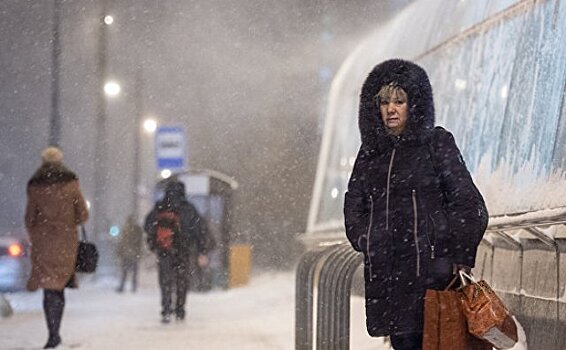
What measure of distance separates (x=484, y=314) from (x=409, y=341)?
367 millimetres

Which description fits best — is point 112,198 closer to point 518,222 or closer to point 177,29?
point 177,29

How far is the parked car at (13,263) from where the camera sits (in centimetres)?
1762

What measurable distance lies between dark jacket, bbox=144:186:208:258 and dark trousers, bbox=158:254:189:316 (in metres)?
0.13

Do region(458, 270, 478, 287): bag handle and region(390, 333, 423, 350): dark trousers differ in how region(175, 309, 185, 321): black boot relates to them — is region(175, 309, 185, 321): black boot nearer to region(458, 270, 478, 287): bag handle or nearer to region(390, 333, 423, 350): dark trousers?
region(390, 333, 423, 350): dark trousers

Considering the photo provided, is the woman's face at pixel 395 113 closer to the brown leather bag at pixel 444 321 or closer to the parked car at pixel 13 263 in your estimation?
the brown leather bag at pixel 444 321

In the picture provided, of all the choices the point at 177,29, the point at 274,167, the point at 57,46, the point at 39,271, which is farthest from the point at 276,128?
the point at 39,271

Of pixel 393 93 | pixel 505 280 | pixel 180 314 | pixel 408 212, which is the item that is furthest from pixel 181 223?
pixel 408 212

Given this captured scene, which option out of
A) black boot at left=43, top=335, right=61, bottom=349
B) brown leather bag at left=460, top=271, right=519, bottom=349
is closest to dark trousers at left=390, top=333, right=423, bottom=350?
brown leather bag at left=460, top=271, right=519, bottom=349

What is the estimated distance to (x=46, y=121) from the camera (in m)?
42.4

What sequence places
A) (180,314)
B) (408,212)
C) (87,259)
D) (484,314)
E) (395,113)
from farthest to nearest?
(180,314) → (87,259) → (395,113) → (408,212) → (484,314)

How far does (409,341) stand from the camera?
14.7 feet

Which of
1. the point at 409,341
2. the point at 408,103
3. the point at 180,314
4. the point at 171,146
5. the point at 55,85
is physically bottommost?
the point at 180,314

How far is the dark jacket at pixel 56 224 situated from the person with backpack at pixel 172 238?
10.6 feet

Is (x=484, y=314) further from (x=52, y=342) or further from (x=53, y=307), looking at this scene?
(x=52, y=342)
